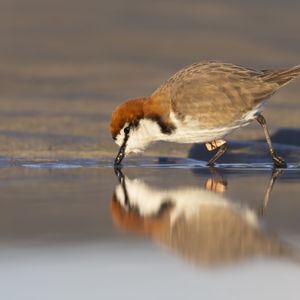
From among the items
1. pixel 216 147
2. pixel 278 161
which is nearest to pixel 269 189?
pixel 278 161

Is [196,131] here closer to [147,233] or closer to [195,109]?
[195,109]

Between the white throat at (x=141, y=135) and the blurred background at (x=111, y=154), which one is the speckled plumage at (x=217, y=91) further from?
the blurred background at (x=111, y=154)

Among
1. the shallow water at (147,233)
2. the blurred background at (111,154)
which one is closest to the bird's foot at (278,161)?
the blurred background at (111,154)

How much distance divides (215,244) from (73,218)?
135 cm

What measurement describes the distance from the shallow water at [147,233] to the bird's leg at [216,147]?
69 cm

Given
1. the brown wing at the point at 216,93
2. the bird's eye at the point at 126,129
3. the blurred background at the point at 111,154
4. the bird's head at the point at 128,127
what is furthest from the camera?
the brown wing at the point at 216,93

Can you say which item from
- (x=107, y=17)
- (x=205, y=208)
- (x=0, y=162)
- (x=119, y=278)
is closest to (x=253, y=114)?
(x=0, y=162)

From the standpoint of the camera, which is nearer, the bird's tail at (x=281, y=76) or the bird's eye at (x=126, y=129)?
the bird's eye at (x=126, y=129)

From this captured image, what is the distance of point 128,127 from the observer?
10117mm

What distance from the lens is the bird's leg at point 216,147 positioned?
419 inches

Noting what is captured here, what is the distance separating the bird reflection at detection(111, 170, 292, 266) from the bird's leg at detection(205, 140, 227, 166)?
5.13 ft

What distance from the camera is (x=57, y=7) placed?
54.0ft

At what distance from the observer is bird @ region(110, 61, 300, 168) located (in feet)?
33.3

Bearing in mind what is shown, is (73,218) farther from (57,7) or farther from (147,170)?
(57,7)
